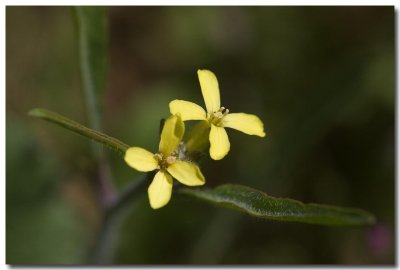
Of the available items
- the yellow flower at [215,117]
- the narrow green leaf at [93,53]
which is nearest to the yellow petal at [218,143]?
the yellow flower at [215,117]

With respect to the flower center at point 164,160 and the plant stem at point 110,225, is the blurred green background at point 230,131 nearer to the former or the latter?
the plant stem at point 110,225

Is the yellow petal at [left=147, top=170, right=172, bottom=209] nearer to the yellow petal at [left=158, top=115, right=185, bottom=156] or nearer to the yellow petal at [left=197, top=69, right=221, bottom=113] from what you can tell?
the yellow petal at [left=158, top=115, right=185, bottom=156]

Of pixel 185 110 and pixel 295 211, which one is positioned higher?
pixel 185 110

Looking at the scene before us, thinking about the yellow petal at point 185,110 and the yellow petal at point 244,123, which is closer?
the yellow petal at point 185,110

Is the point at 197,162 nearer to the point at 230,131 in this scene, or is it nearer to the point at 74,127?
the point at 74,127

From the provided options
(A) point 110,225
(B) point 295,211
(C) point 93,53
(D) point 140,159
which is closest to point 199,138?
(D) point 140,159

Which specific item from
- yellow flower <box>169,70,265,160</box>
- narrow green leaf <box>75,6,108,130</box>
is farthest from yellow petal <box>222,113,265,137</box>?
narrow green leaf <box>75,6,108,130</box>

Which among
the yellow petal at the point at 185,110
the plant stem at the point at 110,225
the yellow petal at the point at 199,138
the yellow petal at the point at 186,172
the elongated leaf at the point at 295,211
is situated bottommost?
the plant stem at the point at 110,225
